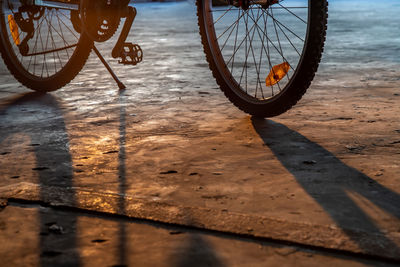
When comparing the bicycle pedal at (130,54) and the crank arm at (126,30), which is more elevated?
the crank arm at (126,30)

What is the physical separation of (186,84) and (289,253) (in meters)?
2.38

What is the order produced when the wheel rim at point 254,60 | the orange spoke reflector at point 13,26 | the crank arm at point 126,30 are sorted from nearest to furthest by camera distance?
the wheel rim at point 254,60 < the crank arm at point 126,30 < the orange spoke reflector at point 13,26

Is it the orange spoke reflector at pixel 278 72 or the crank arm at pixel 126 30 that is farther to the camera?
the crank arm at pixel 126 30

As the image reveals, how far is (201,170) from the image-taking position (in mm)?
1983

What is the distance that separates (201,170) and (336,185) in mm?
479

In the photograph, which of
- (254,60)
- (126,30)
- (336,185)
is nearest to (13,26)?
(126,30)

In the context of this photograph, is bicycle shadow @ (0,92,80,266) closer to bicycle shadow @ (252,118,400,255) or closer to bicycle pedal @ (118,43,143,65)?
bicycle pedal @ (118,43,143,65)

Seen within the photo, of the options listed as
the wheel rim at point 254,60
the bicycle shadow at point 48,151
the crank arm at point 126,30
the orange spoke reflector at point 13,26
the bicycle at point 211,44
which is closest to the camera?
the bicycle shadow at point 48,151

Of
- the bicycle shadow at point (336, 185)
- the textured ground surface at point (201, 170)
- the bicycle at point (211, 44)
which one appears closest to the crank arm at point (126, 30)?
the bicycle at point (211, 44)

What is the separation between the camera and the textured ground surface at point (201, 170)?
142 centimetres

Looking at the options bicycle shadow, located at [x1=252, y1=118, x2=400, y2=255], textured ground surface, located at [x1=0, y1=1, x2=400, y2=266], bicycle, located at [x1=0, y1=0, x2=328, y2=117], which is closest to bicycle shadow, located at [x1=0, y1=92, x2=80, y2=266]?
textured ground surface, located at [x1=0, y1=1, x2=400, y2=266]

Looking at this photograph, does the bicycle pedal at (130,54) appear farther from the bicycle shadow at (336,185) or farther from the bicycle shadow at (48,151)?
the bicycle shadow at (336,185)

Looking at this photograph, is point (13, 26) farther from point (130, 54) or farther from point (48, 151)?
point (48, 151)

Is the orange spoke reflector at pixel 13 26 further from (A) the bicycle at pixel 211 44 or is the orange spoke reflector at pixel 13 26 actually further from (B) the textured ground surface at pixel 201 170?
(B) the textured ground surface at pixel 201 170
